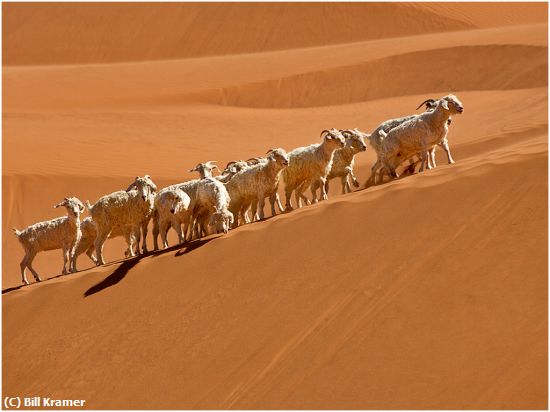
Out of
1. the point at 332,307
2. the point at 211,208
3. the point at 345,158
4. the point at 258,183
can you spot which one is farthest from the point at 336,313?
the point at 345,158

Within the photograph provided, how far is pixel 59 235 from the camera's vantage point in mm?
18312

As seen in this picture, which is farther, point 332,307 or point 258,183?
point 258,183

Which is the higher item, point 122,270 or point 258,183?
point 258,183

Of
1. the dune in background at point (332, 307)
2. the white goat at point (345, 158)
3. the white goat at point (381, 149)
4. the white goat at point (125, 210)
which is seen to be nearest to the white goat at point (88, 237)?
the white goat at point (125, 210)

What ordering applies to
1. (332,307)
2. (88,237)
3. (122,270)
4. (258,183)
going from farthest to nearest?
(88,237) < (258,183) < (122,270) < (332,307)

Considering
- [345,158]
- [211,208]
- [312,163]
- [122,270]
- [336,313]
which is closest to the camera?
[336,313]

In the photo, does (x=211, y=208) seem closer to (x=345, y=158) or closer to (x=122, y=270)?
(x=122, y=270)

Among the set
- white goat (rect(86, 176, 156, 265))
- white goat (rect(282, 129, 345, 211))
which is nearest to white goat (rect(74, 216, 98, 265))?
white goat (rect(86, 176, 156, 265))

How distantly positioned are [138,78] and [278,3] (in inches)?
580

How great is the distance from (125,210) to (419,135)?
5.01 metres

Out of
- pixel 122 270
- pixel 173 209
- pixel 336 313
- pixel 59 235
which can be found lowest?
pixel 336 313

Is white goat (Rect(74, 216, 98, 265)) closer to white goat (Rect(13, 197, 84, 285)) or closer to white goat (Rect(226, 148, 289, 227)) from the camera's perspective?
white goat (Rect(13, 197, 84, 285))

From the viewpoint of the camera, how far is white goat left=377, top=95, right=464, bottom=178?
53.7 ft

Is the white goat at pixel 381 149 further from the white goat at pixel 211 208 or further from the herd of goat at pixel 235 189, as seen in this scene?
the white goat at pixel 211 208
